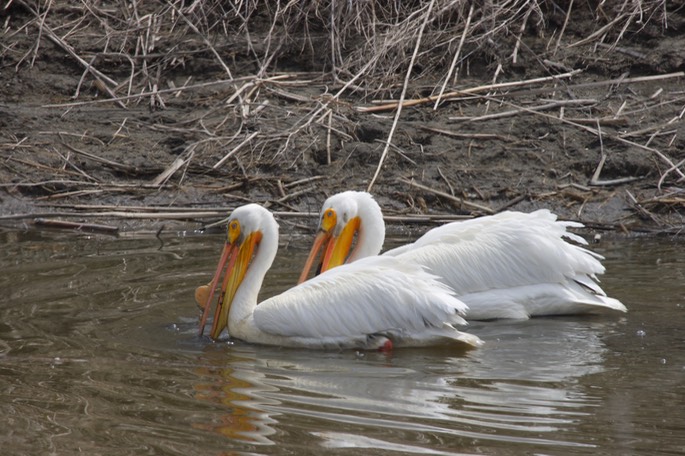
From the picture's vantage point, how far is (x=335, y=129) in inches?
347

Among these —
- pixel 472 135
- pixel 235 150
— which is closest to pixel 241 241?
pixel 235 150

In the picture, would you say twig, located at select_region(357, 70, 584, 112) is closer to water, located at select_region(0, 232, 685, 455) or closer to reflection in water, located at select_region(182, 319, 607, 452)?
water, located at select_region(0, 232, 685, 455)

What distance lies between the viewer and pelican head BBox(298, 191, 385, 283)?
610 centimetres

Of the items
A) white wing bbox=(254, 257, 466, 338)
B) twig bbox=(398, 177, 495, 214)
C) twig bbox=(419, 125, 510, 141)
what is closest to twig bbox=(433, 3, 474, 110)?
twig bbox=(419, 125, 510, 141)

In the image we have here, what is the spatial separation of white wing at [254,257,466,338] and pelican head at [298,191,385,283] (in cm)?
90

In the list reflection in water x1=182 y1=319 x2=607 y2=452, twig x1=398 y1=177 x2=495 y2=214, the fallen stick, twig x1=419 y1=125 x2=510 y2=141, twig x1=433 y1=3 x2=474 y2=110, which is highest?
twig x1=433 y1=3 x2=474 y2=110

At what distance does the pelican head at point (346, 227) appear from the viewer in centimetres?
610

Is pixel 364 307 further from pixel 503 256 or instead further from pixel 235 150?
pixel 235 150

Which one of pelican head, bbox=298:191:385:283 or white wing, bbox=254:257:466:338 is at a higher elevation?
pelican head, bbox=298:191:385:283

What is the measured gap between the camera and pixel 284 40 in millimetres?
10102

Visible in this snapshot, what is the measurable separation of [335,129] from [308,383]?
4.61 meters

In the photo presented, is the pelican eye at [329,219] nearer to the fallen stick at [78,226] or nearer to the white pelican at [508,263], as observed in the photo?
the white pelican at [508,263]

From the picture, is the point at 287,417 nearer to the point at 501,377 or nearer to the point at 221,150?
the point at 501,377

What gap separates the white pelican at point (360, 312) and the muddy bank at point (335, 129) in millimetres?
2518
